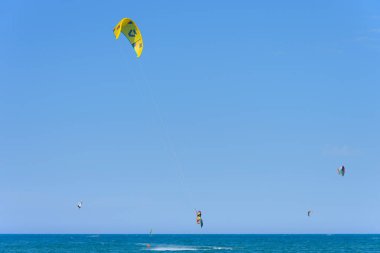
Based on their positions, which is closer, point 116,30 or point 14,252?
point 116,30

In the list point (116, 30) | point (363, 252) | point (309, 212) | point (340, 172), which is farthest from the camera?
point (363, 252)

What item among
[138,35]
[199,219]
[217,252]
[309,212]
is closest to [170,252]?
[217,252]

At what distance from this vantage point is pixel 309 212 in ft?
164

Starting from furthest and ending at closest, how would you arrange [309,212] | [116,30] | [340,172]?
[309,212]
[340,172]
[116,30]

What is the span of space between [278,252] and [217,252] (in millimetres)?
9152

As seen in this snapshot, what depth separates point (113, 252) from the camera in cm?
8575

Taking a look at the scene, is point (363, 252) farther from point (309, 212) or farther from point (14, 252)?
point (14, 252)

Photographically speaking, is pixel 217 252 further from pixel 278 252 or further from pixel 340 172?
pixel 340 172

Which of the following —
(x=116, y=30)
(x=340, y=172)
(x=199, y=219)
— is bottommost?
(x=199, y=219)

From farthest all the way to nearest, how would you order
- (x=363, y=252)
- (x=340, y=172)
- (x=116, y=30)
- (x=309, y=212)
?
1. (x=363, y=252)
2. (x=309, y=212)
3. (x=340, y=172)
4. (x=116, y=30)

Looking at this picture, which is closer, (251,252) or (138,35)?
(138,35)

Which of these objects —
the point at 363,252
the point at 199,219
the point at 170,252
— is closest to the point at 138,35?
the point at 199,219

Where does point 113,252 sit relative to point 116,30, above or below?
below

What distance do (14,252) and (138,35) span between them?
5969cm
